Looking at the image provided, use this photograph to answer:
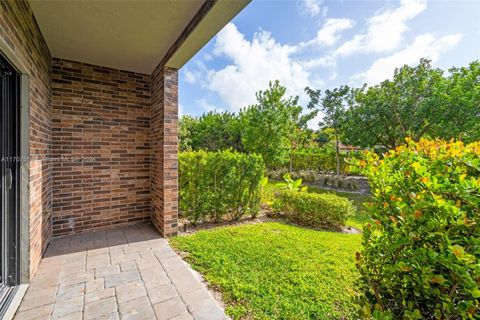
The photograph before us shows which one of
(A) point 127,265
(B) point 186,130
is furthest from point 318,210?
(B) point 186,130

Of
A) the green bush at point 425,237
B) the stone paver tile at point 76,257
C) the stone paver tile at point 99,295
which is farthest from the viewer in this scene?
the stone paver tile at point 76,257

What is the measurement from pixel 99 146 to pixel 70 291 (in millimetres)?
2491

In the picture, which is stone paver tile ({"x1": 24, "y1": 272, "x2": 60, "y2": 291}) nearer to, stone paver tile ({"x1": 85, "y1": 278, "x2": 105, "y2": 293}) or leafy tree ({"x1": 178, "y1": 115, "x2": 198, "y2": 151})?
stone paver tile ({"x1": 85, "y1": 278, "x2": 105, "y2": 293})

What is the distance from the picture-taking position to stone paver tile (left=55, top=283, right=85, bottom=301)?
2.16 metres

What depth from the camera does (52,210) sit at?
3.57 m

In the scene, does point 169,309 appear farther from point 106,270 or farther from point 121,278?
point 106,270

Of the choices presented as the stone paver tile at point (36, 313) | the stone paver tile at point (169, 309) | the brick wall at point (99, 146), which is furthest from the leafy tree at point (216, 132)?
the stone paver tile at point (36, 313)

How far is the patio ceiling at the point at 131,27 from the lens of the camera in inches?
90.6

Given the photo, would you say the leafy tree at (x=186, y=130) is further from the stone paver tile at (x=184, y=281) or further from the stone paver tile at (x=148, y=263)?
the stone paver tile at (x=184, y=281)

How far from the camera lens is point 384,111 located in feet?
31.7

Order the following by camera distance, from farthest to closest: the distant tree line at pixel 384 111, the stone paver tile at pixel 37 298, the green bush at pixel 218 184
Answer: the distant tree line at pixel 384 111 → the green bush at pixel 218 184 → the stone paver tile at pixel 37 298

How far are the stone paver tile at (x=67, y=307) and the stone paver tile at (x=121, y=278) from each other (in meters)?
0.29

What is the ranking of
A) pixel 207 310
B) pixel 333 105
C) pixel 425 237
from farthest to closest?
pixel 333 105 < pixel 207 310 < pixel 425 237

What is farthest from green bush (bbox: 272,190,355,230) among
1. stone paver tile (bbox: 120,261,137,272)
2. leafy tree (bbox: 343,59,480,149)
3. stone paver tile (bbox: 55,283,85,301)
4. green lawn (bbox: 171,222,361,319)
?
leafy tree (bbox: 343,59,480,149)
